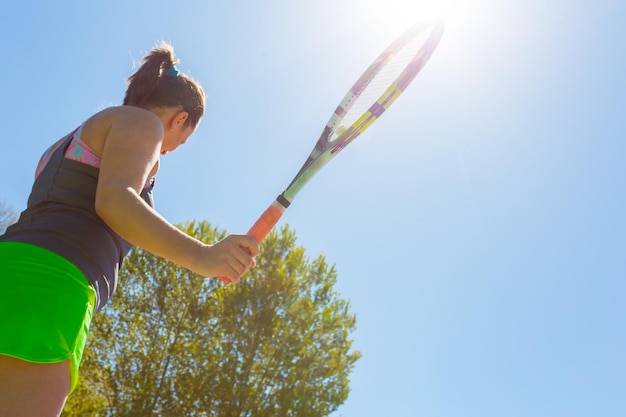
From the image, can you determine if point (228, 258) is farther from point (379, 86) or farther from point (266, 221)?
point (379, 86)

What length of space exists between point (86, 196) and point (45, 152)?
1.63ft

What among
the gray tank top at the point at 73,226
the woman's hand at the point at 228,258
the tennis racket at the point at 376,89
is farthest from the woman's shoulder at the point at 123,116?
the tennis racket at the point at 376,89

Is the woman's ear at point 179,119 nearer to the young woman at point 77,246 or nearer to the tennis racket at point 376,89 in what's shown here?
the young woman at point 77,246

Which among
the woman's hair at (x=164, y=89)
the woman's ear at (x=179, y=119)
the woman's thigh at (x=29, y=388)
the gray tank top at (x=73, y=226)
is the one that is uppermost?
the woman's hair at (x=164, y=89)

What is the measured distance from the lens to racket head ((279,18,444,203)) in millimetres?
3838

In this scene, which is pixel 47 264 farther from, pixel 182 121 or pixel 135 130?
pixel 182 121

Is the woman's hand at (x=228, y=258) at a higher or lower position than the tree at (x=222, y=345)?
lower

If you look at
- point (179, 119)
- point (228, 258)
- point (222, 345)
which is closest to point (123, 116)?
point (179, 119)

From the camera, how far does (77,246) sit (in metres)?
2.02

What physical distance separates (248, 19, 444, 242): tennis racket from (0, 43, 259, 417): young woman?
4.63ft

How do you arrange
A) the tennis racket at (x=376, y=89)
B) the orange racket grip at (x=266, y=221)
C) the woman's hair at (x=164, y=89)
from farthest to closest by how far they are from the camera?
the tennis racket at (x=376, y=89)
the orange racket grip at (x=266, y=221)
the woman's hair at (x=164, y=89)

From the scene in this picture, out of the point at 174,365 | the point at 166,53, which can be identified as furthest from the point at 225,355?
the point at 166,53

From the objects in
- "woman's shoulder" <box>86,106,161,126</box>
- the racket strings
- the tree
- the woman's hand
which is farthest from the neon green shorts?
the tree

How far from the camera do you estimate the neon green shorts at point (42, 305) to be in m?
1.77
